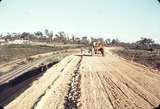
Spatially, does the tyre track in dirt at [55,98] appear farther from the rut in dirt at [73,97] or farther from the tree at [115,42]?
the tree at [115,42]

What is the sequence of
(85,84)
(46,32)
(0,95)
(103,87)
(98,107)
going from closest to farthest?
(98,107), (103,87), (85,84), (0,95), (46,32)

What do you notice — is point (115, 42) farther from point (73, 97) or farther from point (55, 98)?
point (55, 98)

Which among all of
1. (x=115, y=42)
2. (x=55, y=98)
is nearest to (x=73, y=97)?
(x=55, y=98)

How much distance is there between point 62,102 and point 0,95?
539 inches

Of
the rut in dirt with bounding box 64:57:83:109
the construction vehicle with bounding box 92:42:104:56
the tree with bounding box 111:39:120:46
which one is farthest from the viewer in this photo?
the tree with bounding box 111:39:120:46

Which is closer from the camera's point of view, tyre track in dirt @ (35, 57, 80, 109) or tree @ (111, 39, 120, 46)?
tyre track in dirt @ (35, 57, 80, 109)

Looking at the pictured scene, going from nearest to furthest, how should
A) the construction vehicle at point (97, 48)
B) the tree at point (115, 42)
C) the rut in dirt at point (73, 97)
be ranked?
1. the rut in dirt at point (73, 97)
2. the construction vehicle at point (97, 48)
3. the tree at point (115, 42)

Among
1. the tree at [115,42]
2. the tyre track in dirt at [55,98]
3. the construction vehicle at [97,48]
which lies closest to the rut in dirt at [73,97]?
the tyre track in dirt at [55,98]

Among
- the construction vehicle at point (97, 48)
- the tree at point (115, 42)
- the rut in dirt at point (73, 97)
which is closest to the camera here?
the rut in dirt at point (73, 97)

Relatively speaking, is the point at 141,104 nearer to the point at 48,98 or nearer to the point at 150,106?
the point at 150,106

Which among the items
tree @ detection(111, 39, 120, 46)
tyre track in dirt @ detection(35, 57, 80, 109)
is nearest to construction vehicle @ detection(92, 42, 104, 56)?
tyre track in dirt @ detection(35, 57, 80, 109)

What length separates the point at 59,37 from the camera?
16450cm

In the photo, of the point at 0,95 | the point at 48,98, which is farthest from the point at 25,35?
the point at 48,98

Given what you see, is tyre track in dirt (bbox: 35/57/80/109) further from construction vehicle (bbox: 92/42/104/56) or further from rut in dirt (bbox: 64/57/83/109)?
construction vehicle (bbox: 92/42/104/56)
